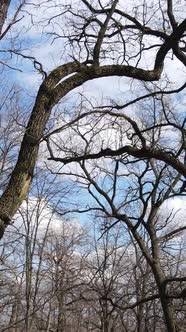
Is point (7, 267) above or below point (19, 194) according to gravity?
above

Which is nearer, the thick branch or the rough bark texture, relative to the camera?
the rough bark texture

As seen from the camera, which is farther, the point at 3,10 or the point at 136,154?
the point at 136,154

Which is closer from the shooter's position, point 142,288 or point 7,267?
point 142,288

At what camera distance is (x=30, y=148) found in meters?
5.04

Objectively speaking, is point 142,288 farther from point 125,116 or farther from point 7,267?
point 125,116

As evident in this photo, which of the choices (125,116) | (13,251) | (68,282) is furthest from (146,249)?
(68,282)

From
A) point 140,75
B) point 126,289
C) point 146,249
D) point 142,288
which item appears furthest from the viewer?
point 126,289

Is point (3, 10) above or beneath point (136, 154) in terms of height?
above

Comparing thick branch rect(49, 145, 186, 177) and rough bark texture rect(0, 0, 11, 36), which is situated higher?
rough bark texture rect(0, 0, 11, 36)

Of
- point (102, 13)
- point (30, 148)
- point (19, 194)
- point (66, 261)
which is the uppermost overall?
point (66, 261)

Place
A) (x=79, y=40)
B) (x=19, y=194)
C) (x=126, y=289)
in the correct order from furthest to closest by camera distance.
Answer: (x=126, y=289), (x=79, y=40), (x=19, y=194)

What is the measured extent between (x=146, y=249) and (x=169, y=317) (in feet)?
6.89

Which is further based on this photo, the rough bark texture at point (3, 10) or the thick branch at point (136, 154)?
the thick branch at point (136, 154)

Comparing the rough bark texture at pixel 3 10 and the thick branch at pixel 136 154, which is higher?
the rough bark texture at pixel 3 10
